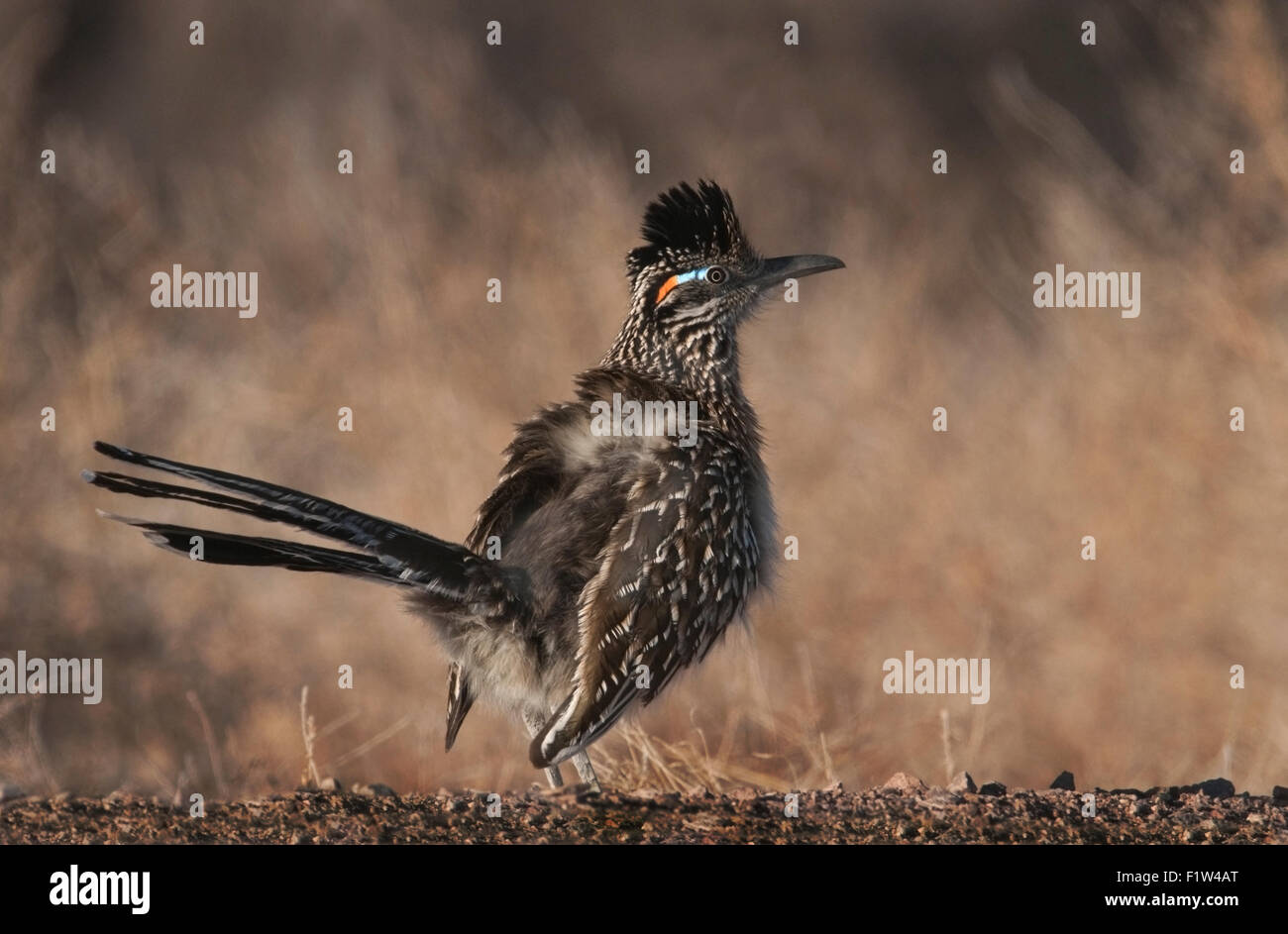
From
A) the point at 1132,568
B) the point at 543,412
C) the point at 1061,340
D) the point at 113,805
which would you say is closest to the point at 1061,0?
the point at 1061,340

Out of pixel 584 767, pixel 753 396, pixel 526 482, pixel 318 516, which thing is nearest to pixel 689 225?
pixel 526 482

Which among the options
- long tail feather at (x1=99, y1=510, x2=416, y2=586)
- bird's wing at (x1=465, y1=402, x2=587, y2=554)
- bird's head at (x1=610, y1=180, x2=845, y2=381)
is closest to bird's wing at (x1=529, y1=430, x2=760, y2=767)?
bird's wing at (x1=465, y1=402, x2=587, y2=554)

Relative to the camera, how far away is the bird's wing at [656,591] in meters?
7.05

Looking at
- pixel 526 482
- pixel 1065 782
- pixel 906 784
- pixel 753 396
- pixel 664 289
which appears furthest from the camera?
pixel 753 396

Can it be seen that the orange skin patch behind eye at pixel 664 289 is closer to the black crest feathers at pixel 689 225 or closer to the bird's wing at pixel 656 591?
the black crest feathers at pixel 689 225

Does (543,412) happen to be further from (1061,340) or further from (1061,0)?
(1061,0)

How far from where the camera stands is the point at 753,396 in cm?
1410

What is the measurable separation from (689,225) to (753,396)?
5621mm

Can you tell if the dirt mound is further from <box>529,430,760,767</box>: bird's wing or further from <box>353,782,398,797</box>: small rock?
<box>529,430,760,767</box>: bird's wing

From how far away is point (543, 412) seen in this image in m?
7.80

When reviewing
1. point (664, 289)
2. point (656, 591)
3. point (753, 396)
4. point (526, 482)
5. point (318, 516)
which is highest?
point (753, 396)

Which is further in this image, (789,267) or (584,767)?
(789,267)

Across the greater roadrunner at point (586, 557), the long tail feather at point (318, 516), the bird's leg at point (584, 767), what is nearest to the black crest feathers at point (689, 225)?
the greater roadrunner at point (586, 557)

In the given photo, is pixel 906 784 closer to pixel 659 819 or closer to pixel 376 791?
pixel 659 819
